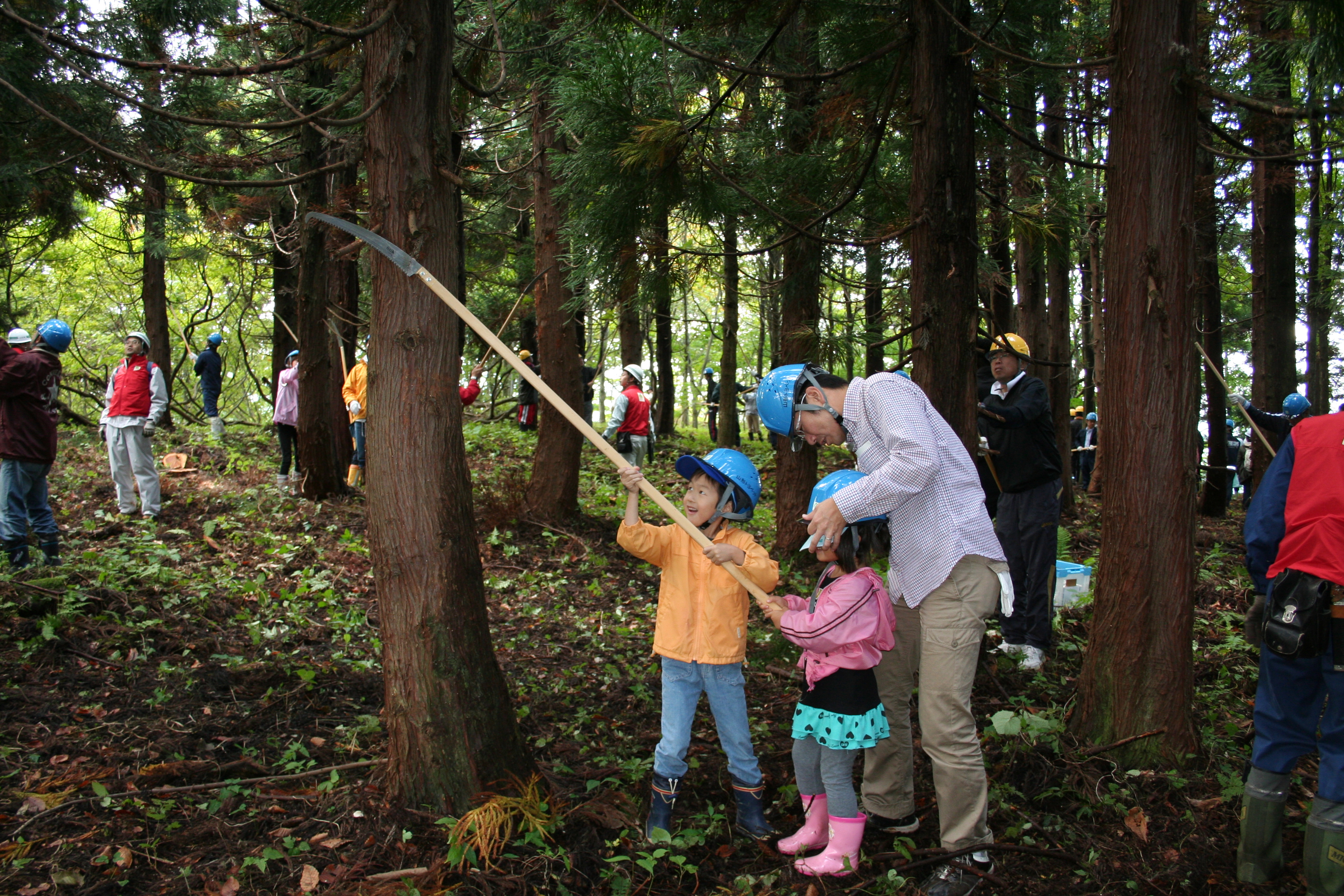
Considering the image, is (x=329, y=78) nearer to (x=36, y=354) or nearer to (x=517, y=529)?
(x=36, y=354)

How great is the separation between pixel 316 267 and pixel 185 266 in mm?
13431

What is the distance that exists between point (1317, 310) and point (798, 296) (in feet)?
43.0

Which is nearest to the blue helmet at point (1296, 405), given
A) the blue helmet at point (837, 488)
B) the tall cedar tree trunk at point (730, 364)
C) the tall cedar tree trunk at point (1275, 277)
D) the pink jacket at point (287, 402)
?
the tall cedar tree trunk at point (1275, 277)

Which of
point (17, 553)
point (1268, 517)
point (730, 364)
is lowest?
point (17, 553)

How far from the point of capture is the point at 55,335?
23.7ft

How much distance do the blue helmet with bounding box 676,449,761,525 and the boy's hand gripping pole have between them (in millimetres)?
186

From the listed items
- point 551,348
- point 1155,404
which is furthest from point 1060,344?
point 1155,404

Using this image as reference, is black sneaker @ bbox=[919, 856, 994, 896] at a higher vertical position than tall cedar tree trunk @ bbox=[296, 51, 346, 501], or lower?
lower

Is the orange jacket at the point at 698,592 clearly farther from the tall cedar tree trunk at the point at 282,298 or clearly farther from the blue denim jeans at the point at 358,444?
the tall cedar tree trunk at the point at 282,298

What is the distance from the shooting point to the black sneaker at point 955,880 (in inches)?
125

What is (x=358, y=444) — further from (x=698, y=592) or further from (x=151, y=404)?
(x=698, y=592)

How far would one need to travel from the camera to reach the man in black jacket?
567cm

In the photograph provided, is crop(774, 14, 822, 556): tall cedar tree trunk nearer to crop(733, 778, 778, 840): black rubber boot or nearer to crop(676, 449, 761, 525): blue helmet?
crop(676, 449, 761, 525): blue helmet

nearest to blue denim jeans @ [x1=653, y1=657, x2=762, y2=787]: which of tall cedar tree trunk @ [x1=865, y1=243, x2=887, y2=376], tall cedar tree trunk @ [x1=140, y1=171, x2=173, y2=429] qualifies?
tall cedar tree trunk @ [x1=865, y1=243, x2=887, y2=376]
